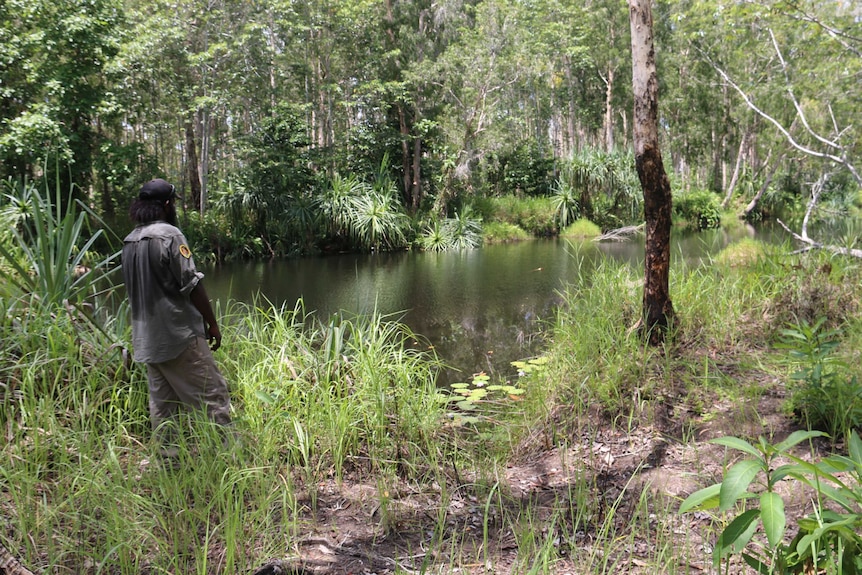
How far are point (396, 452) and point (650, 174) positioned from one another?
277 cm

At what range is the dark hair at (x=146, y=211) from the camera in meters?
3.06

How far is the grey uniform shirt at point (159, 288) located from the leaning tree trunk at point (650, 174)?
10.5ft

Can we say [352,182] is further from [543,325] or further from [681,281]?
[681,281]

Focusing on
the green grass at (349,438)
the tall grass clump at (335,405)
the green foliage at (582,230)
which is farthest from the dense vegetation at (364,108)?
the tall grass clump at (335,405)

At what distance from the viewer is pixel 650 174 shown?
4.42 m

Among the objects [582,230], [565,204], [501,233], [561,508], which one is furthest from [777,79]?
[561,508]

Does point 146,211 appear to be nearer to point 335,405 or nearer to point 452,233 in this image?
point 335,405

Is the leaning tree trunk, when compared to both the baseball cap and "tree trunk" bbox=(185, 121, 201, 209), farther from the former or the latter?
"tree trunk" bbox=(185, 121, 201, 209)

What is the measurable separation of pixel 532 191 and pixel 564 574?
2279 cm

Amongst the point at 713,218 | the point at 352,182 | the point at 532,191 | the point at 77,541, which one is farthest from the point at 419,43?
the point at 77,541

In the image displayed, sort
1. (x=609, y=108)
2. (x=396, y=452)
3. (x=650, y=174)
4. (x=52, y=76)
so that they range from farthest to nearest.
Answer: (x=609, y=108) → (x=52, y=76) → (x=650, y=174) → (x=396, y=452)

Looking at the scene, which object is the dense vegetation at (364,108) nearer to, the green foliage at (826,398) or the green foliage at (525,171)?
the green foliage at (525,171)

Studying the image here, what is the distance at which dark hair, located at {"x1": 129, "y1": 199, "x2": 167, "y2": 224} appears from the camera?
3059mm

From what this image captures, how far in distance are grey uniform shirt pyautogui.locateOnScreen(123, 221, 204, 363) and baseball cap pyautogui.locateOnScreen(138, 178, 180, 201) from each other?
15 centimetres
